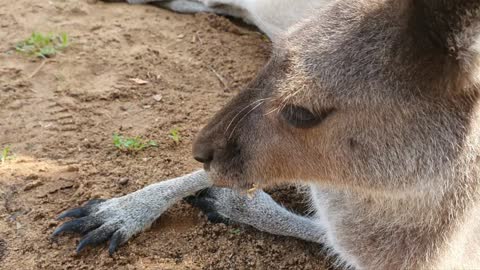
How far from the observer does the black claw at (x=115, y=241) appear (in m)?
3.23

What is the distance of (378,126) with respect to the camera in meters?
2.41

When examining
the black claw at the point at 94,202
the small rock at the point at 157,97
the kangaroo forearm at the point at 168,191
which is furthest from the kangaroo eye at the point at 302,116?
the small rock at the point at 157,97

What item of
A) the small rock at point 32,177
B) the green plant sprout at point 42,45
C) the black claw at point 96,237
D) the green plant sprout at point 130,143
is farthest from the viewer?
the green plant sprout at point 42,45

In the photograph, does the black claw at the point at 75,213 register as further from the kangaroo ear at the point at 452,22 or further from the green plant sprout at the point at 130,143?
the kangaroo ear at the point at 452,22

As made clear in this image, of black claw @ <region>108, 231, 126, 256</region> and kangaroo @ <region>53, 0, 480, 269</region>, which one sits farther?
black claw @ <region>108, 231, 126, 256</region>

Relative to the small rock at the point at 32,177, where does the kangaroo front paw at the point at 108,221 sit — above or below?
above

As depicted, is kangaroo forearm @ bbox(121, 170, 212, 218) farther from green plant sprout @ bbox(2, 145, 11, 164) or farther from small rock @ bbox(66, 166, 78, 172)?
green plant sprout @ bbox(2, 145, 11, 164)

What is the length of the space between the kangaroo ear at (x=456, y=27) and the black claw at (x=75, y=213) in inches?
83.1

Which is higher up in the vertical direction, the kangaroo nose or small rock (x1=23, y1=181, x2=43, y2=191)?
the kangaroo nose

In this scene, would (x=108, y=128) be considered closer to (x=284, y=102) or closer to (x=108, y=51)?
(x=108, y=51)

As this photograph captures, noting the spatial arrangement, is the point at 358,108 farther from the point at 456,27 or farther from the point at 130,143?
the point at 130,143

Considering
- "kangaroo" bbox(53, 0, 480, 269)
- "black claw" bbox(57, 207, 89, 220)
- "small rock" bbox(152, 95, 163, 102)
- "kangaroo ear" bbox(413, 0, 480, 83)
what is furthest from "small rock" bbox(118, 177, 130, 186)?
"kangaroo ear" bbox(413, 0, 480, 83)

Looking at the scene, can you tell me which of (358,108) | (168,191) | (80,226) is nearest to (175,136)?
(168,191)

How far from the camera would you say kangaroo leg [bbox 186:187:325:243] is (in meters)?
3.48
